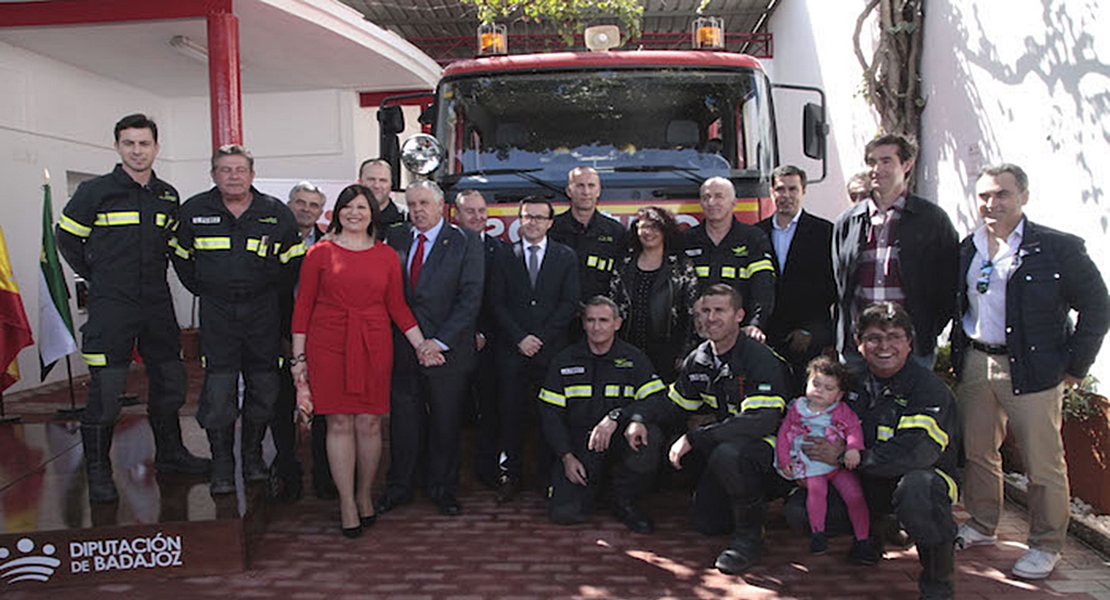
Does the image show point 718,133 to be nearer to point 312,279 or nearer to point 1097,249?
point 1097,249

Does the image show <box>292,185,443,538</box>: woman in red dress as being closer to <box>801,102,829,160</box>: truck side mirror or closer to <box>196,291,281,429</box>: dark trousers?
<box>196,291,281,429</box>: dark trousers

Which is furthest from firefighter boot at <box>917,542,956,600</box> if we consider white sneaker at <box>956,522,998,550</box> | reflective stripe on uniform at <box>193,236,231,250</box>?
reflective stripe on uniform at <box>193,236,231,250</box>

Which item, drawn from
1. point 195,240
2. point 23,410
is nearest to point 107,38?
point 23,410

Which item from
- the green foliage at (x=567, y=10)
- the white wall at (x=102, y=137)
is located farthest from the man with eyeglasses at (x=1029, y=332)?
the white wall at (x=102, y=137)

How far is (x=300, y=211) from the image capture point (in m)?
4.72

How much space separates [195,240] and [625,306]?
7.42 feet

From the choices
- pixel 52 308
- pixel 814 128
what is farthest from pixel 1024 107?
pixel 52 308

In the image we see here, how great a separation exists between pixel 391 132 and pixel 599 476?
2794mm

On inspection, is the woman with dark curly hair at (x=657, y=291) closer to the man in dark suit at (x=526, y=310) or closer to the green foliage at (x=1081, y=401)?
the man in dark suit at (x=526, y=310)

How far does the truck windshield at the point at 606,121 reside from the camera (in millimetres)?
5238

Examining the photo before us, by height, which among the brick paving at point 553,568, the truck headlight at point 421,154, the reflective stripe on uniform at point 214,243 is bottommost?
the brick paving at point 553,568

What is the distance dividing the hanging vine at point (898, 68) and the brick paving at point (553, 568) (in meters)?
4.71

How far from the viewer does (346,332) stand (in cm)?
398

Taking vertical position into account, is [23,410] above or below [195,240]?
below
